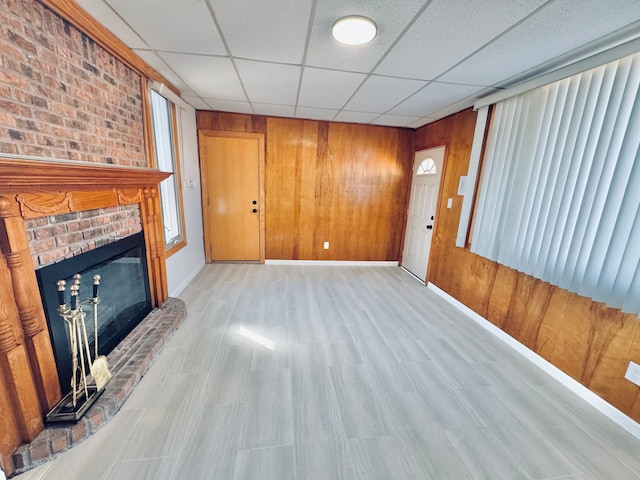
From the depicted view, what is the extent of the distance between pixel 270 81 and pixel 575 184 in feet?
8.87

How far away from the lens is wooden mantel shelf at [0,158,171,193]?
1034 mm

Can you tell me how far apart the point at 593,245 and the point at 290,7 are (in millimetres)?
2459

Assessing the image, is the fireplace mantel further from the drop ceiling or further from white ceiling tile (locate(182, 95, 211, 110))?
white ceiling tile (locate(182, 95, 211, 110))

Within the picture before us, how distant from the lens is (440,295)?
3344 mm

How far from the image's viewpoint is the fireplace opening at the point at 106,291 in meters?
1.36

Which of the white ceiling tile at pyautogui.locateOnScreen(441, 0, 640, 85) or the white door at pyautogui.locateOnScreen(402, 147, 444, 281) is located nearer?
the white ceiling tile at pyautogui.locateOnScreen(441, 0, 640, 85)

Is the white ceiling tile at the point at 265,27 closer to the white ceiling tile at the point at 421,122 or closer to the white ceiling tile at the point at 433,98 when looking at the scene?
the white ceiling tile at the point at 433,98

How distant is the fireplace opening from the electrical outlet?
11.2 ft

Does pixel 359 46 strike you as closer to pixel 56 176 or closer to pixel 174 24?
pixel 174 24

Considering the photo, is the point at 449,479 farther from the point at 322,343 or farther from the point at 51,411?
the point at 51,411

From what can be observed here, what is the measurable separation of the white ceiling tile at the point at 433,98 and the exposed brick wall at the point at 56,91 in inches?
106

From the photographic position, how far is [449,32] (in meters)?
1.51

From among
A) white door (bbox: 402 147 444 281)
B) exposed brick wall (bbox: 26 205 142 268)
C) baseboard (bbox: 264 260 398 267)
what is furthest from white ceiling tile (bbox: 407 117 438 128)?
exposed brick wall (bbox: 26 205 142 268)

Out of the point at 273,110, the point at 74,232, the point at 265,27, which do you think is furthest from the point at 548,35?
the point at 74,232
